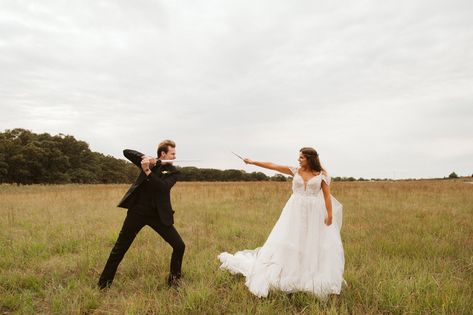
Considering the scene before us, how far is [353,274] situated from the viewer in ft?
17.4

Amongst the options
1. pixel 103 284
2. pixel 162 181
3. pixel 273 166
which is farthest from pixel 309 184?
pixel 103 284

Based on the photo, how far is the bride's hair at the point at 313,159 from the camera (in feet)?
16.6

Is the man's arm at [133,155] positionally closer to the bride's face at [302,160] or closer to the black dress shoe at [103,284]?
the black dress shoe at [103,284]

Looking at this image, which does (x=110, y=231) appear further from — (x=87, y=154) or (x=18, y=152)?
(x=87, y=154)

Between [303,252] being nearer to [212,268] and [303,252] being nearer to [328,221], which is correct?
[328,221]

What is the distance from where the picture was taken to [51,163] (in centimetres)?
5722

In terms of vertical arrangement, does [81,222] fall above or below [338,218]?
below

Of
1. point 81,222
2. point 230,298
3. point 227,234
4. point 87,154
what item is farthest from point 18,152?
point 230,298

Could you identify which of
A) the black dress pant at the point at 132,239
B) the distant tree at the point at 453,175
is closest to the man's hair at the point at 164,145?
the black dress pant at the point at 132,239

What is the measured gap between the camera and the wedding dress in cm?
466

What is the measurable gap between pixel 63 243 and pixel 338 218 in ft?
20.3

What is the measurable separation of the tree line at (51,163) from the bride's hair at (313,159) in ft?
126

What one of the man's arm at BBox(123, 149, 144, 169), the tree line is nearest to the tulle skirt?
the man's arm at BBox(123, 149, 144, 169)

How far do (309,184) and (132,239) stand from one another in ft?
9.17
